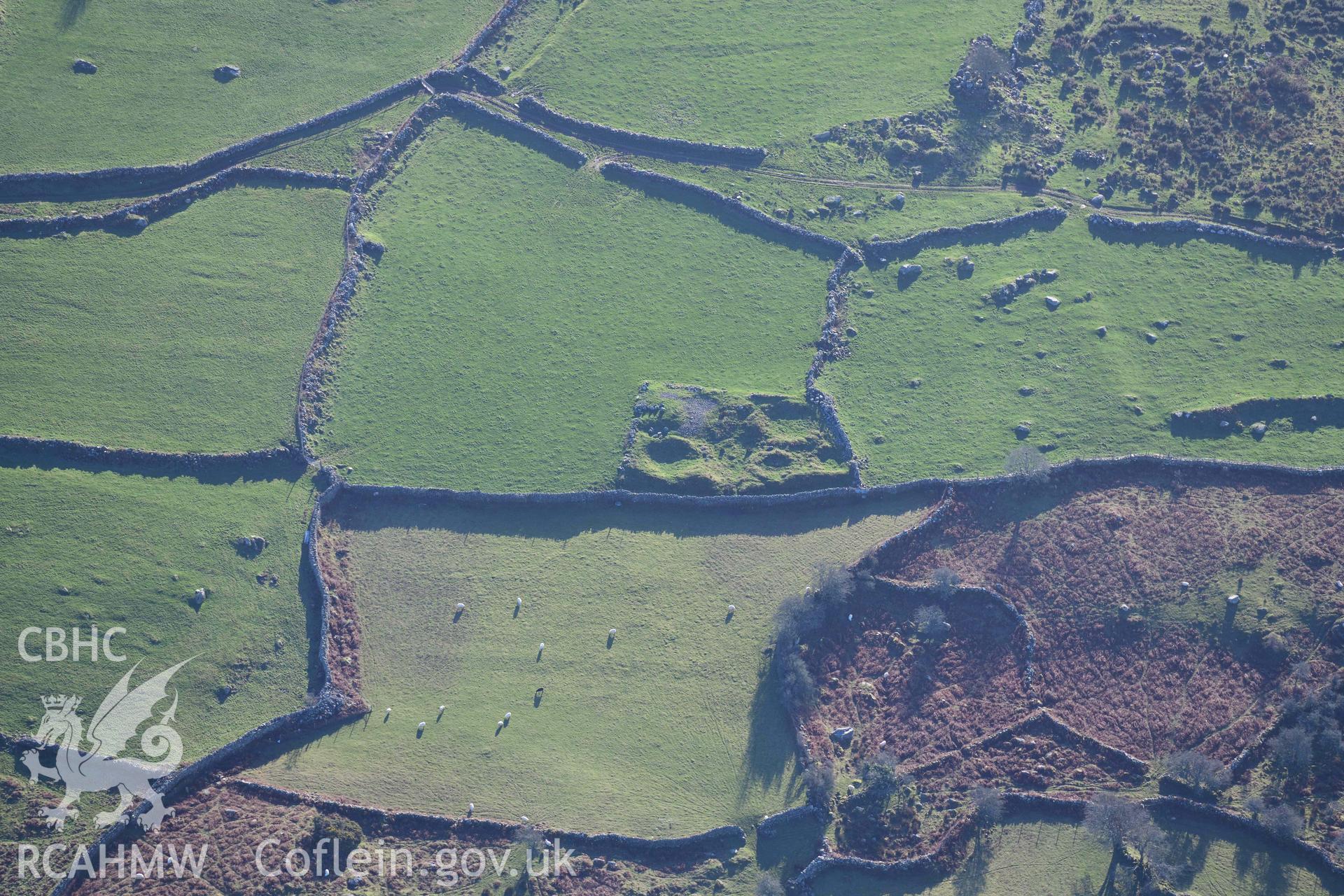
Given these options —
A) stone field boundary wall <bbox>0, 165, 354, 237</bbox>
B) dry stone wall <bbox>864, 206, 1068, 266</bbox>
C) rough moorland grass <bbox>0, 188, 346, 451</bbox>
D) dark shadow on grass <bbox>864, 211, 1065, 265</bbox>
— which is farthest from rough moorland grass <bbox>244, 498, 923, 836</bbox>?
stone field boundary wall <bbox>0, 165, 354, 237</bbox>

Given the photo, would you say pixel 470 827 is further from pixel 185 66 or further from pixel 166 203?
pixel 185 66

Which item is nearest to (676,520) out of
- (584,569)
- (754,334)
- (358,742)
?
(584,569)

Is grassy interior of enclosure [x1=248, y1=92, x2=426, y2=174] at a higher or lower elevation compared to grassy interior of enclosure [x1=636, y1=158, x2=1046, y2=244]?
lower

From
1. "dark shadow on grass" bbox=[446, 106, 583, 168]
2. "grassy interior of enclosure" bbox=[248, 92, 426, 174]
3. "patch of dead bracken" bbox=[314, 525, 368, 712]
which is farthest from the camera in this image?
"dark shadow on grass" bbox=[446, 106, 583, 168]

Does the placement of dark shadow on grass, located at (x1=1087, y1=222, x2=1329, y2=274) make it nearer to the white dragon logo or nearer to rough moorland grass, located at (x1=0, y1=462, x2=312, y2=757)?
rough moorland grass, located at (x1=0, y1=462, x2=312, y2=757)

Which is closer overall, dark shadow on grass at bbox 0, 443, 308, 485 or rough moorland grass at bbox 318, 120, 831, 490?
dark shadow on grass at bbox 0, 443, 308, 485

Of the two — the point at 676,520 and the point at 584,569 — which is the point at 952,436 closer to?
the point at 676,520
